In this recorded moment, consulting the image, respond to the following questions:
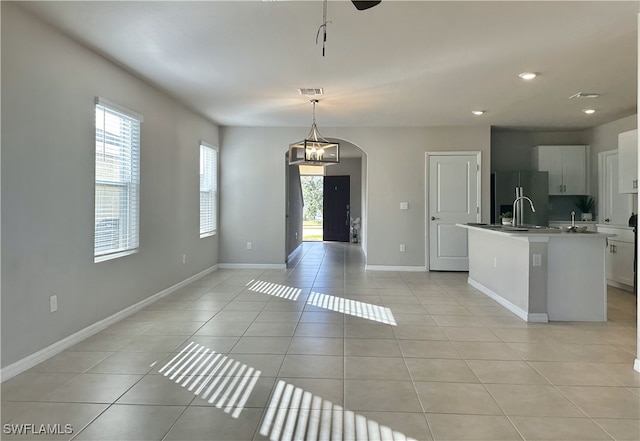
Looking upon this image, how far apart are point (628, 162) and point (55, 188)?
6514 millimetres


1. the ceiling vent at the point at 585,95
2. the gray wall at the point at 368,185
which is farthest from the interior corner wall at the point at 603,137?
the gray wall at the point at 368,185

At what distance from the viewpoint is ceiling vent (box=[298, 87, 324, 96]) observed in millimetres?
4554

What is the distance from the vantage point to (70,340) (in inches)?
123

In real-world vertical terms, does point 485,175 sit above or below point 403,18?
below

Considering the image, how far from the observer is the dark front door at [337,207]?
12211 mm

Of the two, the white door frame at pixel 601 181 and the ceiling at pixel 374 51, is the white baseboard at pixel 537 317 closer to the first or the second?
the ceiling at pixel 374 51

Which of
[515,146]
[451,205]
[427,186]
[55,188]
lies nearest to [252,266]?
[427,186]

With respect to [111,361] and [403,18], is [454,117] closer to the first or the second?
[403,18]

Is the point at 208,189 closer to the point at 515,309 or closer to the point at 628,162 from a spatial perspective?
the point at 515,309

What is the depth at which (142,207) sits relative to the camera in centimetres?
428

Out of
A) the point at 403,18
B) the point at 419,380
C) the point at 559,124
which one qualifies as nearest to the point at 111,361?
the point at 419,380

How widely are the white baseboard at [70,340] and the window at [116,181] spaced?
23.1 inches

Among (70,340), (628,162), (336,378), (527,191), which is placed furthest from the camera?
(527,191)

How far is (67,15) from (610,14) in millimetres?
3889
